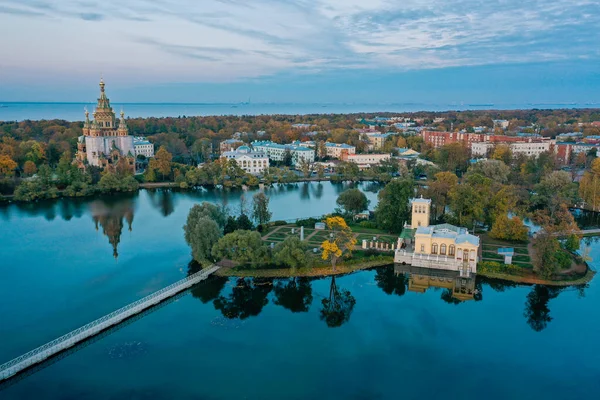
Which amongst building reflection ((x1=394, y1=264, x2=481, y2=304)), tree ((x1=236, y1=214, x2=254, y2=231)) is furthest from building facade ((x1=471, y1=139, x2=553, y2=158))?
tree ((x1=236, y1=214, x2=254, y2=231))

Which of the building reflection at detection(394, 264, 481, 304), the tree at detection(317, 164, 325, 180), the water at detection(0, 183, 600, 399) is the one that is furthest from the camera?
the tree at detection(317, 164, 325, 180)

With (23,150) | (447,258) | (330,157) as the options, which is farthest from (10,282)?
(330,157)

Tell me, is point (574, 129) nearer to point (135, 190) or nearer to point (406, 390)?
point (135, 190)

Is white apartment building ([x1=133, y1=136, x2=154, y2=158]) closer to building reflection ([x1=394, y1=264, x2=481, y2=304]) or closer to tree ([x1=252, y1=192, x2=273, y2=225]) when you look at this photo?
tree ([x1=252, y1=192, x2=273, y2=225])

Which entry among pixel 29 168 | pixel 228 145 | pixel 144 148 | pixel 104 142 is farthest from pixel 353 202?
pixel 228 145

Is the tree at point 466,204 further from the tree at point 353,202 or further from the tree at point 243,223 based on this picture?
the tree at point 243,223

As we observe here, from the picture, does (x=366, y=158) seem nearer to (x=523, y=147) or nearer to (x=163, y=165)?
(x=523, y=147)

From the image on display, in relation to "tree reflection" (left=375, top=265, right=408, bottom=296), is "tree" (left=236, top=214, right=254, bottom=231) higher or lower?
higher
